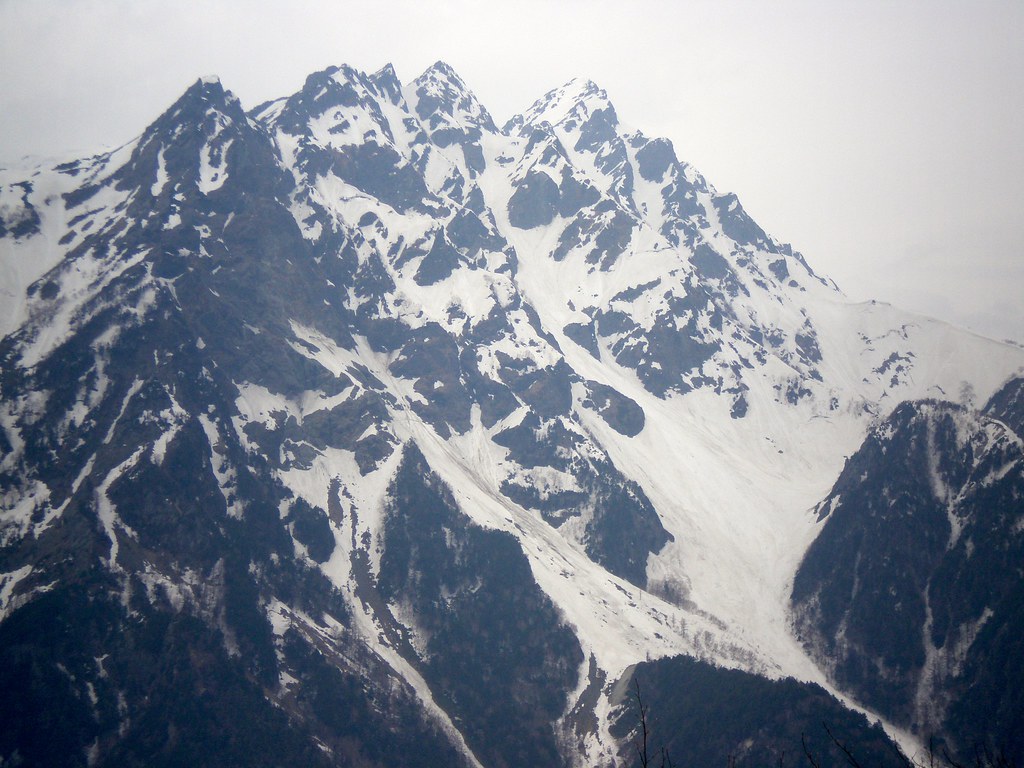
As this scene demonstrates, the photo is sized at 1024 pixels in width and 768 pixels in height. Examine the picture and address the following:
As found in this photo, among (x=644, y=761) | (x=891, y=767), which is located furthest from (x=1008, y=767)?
(x=891, y=767)

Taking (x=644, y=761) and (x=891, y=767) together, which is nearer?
(x=644, y=761)

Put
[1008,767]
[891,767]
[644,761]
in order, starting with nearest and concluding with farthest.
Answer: [644,761] < [1008,767] < [891,767]

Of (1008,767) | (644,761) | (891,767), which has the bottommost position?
(891,767)

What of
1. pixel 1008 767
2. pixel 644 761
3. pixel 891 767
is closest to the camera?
pixel 644 761

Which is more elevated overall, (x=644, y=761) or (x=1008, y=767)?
(x=644, y=761)

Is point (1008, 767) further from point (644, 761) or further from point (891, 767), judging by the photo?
point (891, 767)

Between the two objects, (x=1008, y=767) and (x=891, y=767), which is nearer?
(x=1008, y=767)

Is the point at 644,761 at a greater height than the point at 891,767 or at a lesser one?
greater
